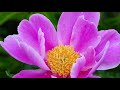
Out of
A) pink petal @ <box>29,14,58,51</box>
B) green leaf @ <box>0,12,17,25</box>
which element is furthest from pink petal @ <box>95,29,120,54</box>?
green leaf @ <box>0,12,17,25</box>

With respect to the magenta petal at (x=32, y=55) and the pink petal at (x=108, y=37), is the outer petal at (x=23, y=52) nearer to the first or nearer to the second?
the magenta petal at (x=32, y=55)

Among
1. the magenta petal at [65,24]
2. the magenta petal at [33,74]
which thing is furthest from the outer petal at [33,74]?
the magenta petal at [65,24]

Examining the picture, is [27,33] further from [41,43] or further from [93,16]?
[93,16]

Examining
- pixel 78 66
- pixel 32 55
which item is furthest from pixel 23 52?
pixel 78 66

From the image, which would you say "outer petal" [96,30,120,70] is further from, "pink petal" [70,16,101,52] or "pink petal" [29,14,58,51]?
"pink petal" [29,14,58,51]
